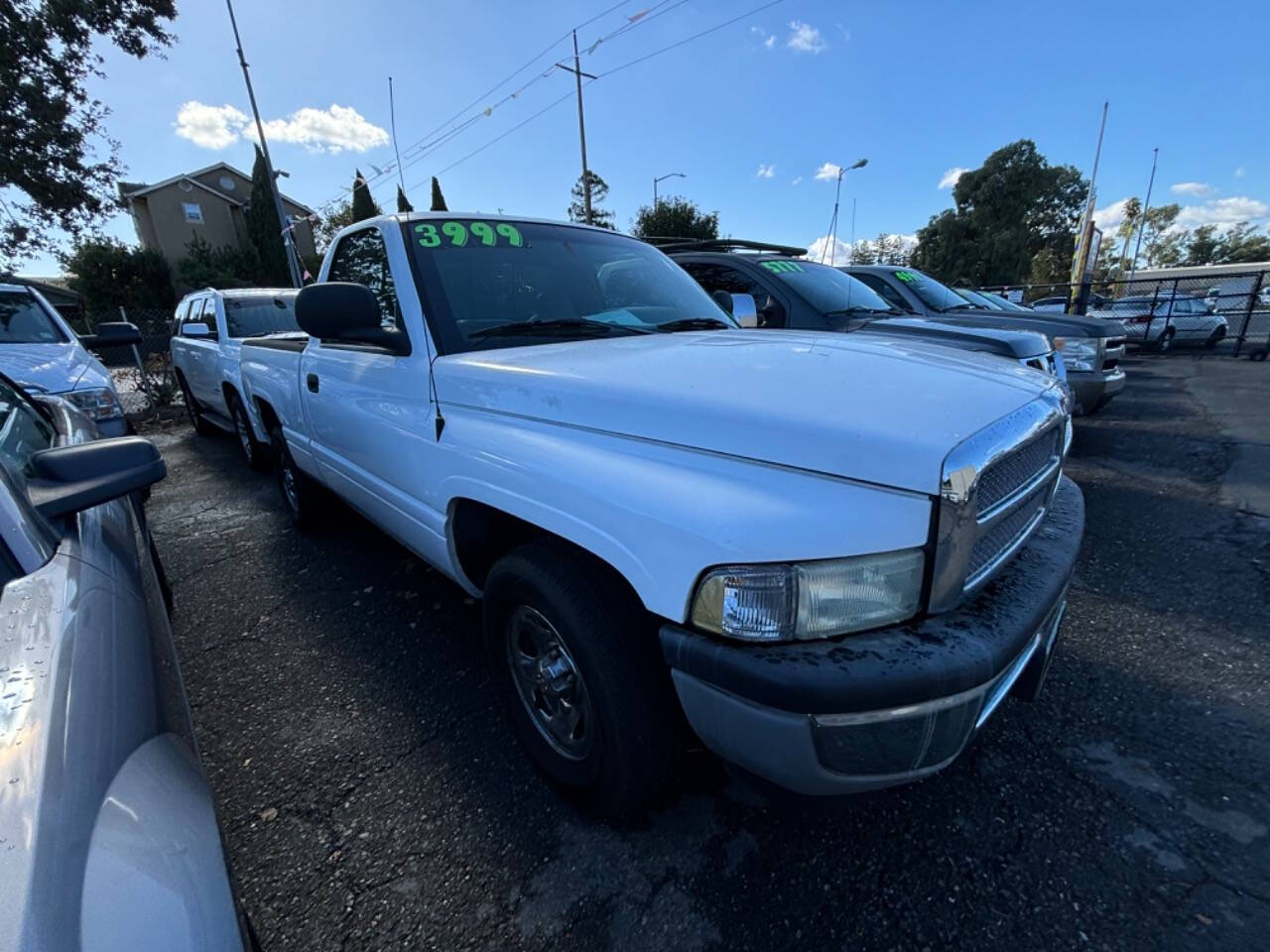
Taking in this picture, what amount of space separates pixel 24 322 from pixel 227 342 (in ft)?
5.04

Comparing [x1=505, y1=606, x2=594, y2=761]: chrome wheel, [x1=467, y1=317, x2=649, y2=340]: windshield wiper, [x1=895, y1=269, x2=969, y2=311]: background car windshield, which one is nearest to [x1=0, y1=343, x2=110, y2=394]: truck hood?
[x1=467, y1=317, x2=649, y2=340]: windshield wiper

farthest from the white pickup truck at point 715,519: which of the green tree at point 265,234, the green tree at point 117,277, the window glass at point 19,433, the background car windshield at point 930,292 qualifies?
the green tree at point 117,277

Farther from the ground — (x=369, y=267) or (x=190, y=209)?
(x=190, y=209)

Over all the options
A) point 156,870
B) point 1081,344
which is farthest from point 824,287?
point 156,870

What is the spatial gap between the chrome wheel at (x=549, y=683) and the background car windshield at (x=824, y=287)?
424cm

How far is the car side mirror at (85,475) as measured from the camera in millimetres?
1365

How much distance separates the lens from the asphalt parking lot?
153cm

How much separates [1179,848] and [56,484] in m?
3.24

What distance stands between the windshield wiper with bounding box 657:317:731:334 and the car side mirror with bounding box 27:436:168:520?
1.83m

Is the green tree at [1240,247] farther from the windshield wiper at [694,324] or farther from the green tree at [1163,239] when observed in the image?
the windshield wiper at [694,324]

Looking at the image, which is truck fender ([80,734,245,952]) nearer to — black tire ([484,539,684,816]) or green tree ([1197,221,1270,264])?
black tire ([484,539,684,816])

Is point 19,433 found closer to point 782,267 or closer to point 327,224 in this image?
point 782,267

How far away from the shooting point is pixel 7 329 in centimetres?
516

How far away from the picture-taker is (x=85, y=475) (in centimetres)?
145
